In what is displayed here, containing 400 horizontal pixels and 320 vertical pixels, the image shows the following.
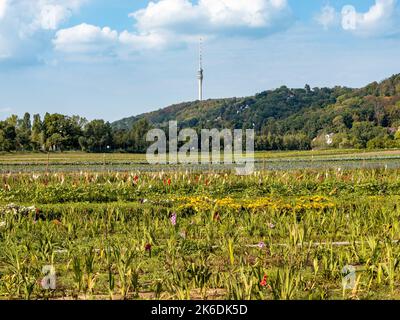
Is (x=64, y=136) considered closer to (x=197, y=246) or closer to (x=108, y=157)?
(x=108, y=157)

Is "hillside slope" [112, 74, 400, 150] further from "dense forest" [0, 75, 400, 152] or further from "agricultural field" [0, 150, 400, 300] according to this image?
"agricultural field" [0, 150, 400, 300]

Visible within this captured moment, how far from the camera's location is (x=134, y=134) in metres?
75.0

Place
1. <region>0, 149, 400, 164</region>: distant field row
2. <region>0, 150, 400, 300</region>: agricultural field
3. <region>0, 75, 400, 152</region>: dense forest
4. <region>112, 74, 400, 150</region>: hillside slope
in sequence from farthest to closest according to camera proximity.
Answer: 1. <region>112, 74, 400, 150</region>: hillside slope
2. <region>0, 75, 400, 152</region>: dense forest
3. <region>0, 149, 400, 164</region>: distant field row
4. <region>0, 150, 400, 300</region>: agricultural field

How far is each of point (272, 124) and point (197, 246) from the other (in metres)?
127

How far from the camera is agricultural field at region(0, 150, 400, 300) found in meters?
6.03

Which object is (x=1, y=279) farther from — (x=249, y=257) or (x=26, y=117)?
(x=26, y=117)

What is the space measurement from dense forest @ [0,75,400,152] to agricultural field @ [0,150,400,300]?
158 feet

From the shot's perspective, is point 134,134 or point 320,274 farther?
point 134,134

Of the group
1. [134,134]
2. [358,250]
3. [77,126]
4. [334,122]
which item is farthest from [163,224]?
[334,122]

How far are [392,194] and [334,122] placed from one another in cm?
9545

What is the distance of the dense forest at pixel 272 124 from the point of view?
6412 centimetres

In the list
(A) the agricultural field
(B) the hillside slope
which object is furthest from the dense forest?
(A) the agricultural field

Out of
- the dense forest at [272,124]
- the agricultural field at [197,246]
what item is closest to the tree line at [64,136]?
the dense forest at [272,124]
